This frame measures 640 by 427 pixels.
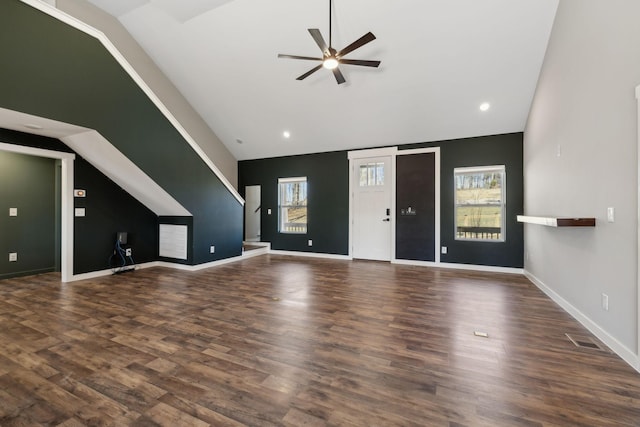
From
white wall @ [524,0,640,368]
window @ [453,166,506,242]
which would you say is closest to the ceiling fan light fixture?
white wall @ [524,0,640,368]

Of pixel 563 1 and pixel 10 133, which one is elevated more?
pixel 563 1

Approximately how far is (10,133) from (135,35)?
261 centimetres

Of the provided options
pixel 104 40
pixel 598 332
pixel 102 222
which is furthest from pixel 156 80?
pixel 598 332

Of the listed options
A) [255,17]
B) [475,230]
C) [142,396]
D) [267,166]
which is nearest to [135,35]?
[255,17]

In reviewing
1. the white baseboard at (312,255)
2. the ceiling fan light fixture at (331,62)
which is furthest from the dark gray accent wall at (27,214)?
the ceiling fan light fixture at (331,62)

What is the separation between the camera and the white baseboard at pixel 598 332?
201 centimetres

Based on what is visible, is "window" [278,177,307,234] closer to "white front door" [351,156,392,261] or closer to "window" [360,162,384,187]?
"white front door" [351,156,392,261]

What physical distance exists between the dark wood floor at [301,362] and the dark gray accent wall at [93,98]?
1892mm

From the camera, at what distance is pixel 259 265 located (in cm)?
567

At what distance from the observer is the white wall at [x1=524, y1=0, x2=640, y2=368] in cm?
207

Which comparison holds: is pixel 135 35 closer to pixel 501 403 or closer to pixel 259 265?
pixel 259 265

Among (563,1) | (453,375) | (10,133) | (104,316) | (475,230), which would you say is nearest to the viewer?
(453,375)

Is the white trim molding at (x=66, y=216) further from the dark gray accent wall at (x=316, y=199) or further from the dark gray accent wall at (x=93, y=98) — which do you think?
the dark gray accent wall at (x=316, y=199)

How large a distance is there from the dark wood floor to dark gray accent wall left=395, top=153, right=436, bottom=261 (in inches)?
80.3
